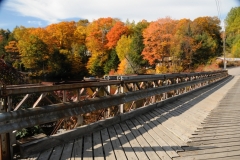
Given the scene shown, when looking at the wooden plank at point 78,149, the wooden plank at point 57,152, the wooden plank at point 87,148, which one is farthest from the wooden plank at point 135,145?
the wooden plank at point 57,152

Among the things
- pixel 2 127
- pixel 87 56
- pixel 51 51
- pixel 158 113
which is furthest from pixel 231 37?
pixel 2 127

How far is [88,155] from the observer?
12.5ft

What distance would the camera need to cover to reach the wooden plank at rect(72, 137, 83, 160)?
12.3ft

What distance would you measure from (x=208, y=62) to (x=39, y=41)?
1640 inches

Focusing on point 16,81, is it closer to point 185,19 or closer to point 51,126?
point 51,126

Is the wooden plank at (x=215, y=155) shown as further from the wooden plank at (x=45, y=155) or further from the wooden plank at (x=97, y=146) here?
the wooden plank at (x=45, y=155)

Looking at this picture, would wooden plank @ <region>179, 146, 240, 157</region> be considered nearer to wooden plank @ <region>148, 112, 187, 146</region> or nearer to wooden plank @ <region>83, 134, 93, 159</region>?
wooden plank @ <region>148, 112, 187, 146</region>

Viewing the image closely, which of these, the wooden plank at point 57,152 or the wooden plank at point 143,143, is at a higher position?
the wooden plank at point 57,152

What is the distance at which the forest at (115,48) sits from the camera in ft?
159

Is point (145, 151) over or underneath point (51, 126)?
over

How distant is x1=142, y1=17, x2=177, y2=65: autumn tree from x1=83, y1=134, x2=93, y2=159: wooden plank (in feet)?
143

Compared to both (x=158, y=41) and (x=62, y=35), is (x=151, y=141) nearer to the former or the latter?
(x=158, y=41)

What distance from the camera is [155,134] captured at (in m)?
5.14

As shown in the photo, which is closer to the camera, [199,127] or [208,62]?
Result: [199,127]
